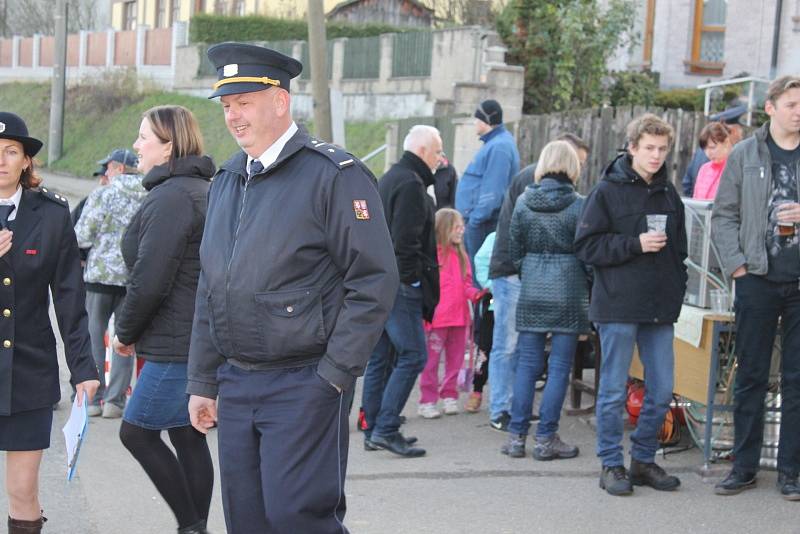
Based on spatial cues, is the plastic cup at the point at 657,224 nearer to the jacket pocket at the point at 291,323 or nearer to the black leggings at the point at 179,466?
the black leggings at the point at 179,466

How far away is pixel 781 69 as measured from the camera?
889 inches

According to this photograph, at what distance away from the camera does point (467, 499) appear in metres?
6.83

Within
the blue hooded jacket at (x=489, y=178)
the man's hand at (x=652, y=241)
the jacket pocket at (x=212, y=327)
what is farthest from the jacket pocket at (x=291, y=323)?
Answer: the blue hooded jacket at (x=489, y=178)

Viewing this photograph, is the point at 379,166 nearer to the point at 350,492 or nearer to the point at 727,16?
the point at 727,16

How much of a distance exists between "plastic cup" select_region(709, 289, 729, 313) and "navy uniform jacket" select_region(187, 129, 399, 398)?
3641 millimetres

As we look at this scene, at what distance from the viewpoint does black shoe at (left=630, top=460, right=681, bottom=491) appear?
6914mm

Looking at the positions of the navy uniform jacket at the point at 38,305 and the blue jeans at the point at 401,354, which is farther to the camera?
the blue jeans at the point at 401,354

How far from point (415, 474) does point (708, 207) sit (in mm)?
2444

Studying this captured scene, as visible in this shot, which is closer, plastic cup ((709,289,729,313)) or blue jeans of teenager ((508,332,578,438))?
plastic cup ((709,289,729,313))

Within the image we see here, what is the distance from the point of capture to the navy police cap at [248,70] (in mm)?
4211

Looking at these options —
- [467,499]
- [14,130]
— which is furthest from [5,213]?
[467,499]

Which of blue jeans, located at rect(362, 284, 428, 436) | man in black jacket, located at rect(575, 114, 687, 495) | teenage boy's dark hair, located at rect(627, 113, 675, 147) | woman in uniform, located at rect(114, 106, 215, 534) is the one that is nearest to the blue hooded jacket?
blue jeans, located at rect(362, 284, 428, 436)

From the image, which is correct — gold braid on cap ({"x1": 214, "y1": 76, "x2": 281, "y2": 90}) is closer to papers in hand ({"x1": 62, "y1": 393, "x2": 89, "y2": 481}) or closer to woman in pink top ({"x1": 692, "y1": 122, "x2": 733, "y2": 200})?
papers in hand ({"x1": 62, "y1": 393, "x2": 89, "y2": 481})

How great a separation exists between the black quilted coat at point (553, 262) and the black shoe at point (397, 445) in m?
1.07
